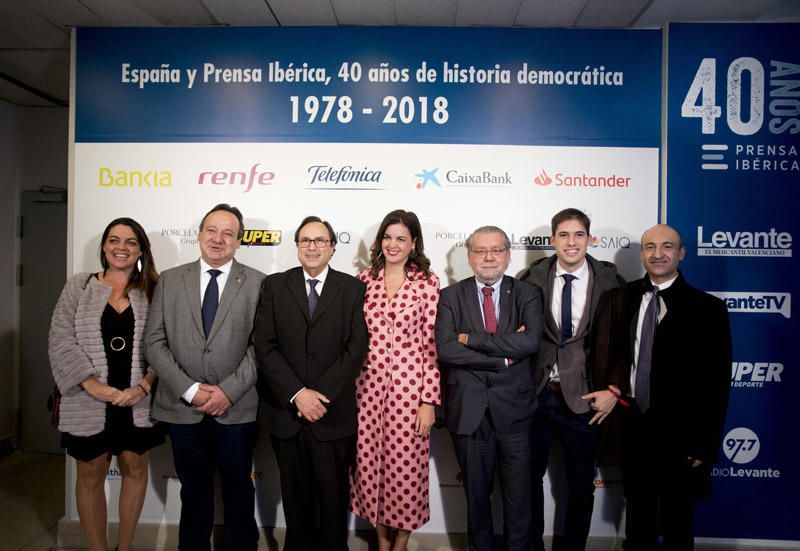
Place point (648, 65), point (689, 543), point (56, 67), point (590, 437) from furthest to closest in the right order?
point (56, 67)
point (648, 65)
point (590, 437)
point (689, 543)

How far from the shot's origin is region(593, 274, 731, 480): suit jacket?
7.01 feet

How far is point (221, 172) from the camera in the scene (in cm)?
294

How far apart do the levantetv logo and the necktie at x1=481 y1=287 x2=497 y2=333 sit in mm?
1677

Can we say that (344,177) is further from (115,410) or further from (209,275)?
(115,410)

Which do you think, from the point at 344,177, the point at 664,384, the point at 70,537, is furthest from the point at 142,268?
the point at 664,384

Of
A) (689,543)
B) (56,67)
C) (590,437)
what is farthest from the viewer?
(56,67)

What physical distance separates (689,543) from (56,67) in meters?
5.39

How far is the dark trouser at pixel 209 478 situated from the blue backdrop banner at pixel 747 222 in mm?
2921

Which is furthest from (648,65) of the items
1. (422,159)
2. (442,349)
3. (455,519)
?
(455,519)

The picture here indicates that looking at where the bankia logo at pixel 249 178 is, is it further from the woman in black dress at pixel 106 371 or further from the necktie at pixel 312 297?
the necktie at pixel 312 297

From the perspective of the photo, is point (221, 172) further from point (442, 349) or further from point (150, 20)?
point (442, 349)

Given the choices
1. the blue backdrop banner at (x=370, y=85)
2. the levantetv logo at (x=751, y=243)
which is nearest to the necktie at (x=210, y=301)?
the blue backdrop banner at (x=370, y=85)

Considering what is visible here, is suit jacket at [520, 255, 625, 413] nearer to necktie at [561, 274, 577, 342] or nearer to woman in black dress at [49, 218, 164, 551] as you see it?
necktie at [561, 274, 577, 342]

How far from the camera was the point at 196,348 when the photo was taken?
221 centimetres
